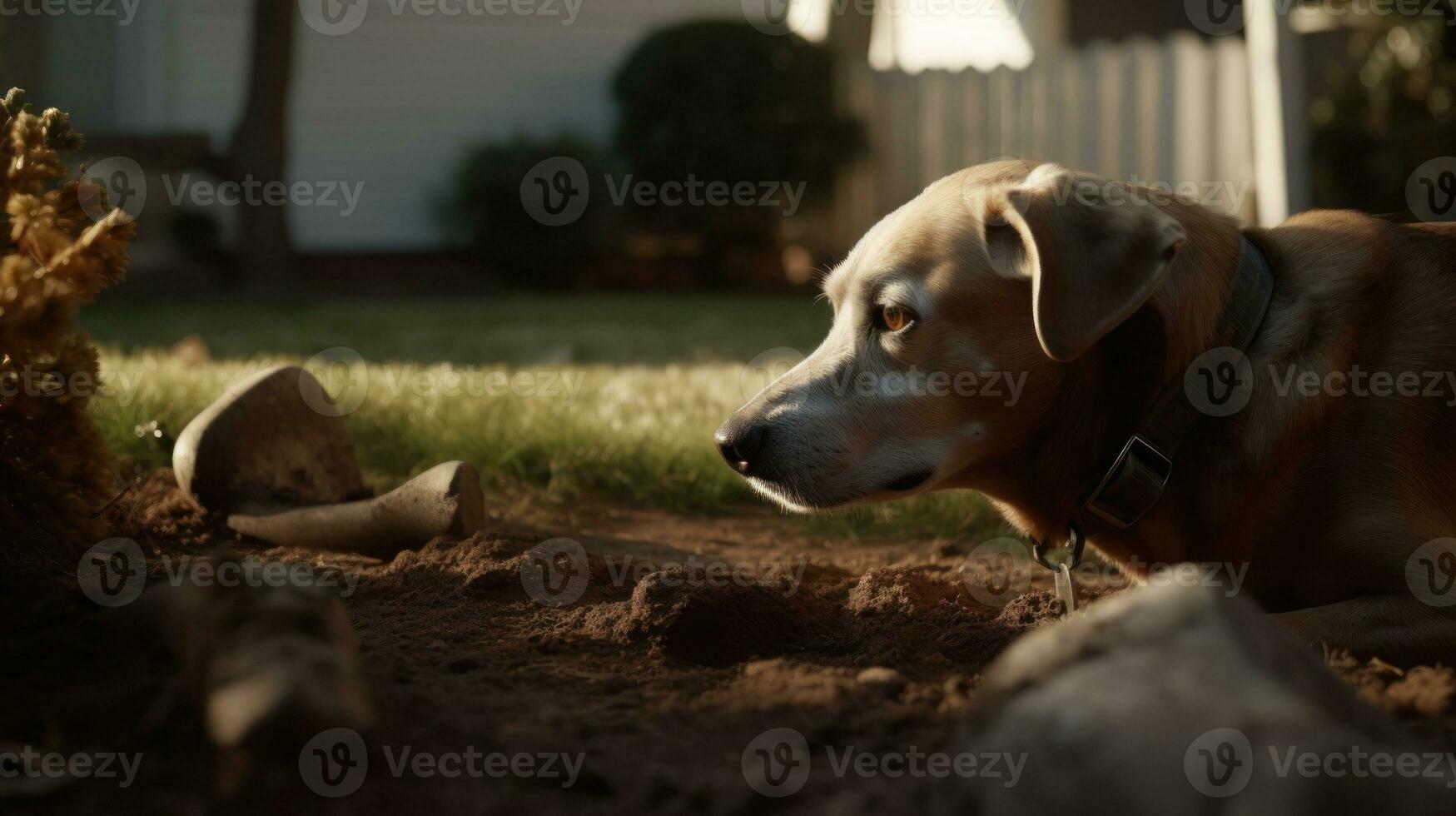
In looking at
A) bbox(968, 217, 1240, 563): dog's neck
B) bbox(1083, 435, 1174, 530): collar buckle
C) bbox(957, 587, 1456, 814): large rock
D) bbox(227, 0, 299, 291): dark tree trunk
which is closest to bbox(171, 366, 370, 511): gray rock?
bbox(968, 217, 1240, 563): dog's neck

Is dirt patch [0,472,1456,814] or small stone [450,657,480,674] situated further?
small stone [450,657,480,674]

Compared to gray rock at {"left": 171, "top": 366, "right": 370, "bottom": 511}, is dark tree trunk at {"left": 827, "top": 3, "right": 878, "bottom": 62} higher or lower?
higher

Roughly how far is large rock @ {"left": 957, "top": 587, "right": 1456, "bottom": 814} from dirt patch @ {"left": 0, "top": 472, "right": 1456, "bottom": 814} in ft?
0.71

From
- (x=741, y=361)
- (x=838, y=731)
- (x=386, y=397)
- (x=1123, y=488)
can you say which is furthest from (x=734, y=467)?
(x=741, y=361)

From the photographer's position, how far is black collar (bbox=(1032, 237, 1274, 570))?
2.56 metres

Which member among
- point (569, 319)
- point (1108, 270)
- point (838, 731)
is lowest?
point (569, 319)

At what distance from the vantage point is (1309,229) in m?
2.96

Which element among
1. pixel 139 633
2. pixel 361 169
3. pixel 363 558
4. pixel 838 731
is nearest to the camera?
pixel 838 731

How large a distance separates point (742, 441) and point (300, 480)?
1473mm

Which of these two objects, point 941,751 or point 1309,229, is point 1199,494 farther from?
point 941,751

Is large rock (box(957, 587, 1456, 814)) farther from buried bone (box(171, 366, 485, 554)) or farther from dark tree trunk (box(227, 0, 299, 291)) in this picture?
dark tree trunk (box(227, 0, 299, 291))

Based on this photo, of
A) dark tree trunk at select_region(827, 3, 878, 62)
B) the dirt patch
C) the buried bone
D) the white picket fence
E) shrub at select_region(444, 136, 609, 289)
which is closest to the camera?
the dirt patch

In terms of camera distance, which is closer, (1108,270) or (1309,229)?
(1108,270)

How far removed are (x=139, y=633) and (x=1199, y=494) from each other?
210 centimetres
